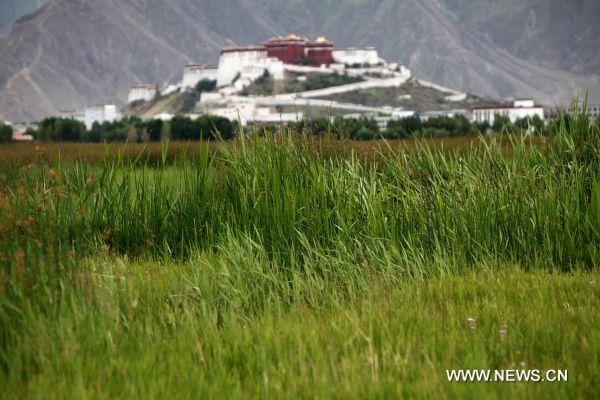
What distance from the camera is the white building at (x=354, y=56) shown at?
116 m

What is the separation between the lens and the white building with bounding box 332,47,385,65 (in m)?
116

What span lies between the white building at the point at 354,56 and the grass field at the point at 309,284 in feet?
366

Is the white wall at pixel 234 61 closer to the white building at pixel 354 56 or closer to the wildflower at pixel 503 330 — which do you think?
the white building at pixel 354 56

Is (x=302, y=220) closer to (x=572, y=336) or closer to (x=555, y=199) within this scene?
(x=555, y=199)

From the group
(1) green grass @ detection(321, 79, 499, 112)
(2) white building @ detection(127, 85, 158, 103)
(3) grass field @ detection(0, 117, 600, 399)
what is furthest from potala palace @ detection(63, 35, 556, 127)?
(3) grass field @ detection(0, 117, 600, 399)

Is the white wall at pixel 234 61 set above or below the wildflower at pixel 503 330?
above

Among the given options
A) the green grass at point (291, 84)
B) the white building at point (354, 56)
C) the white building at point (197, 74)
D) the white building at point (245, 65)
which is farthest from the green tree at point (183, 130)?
the white building at point (354, 56)

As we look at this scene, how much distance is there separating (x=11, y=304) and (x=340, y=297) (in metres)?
1.64

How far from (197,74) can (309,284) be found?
4678 inches

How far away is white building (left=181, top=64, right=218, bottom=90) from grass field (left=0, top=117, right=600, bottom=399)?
111 m

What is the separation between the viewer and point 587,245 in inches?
198

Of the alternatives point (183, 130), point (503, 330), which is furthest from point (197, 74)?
point (503, 330)

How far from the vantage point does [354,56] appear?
11762 cm

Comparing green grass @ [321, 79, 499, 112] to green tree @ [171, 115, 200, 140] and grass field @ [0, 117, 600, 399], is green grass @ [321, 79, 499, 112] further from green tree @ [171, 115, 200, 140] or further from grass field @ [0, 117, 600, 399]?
grass field @ [0, 117, 600, 399]
